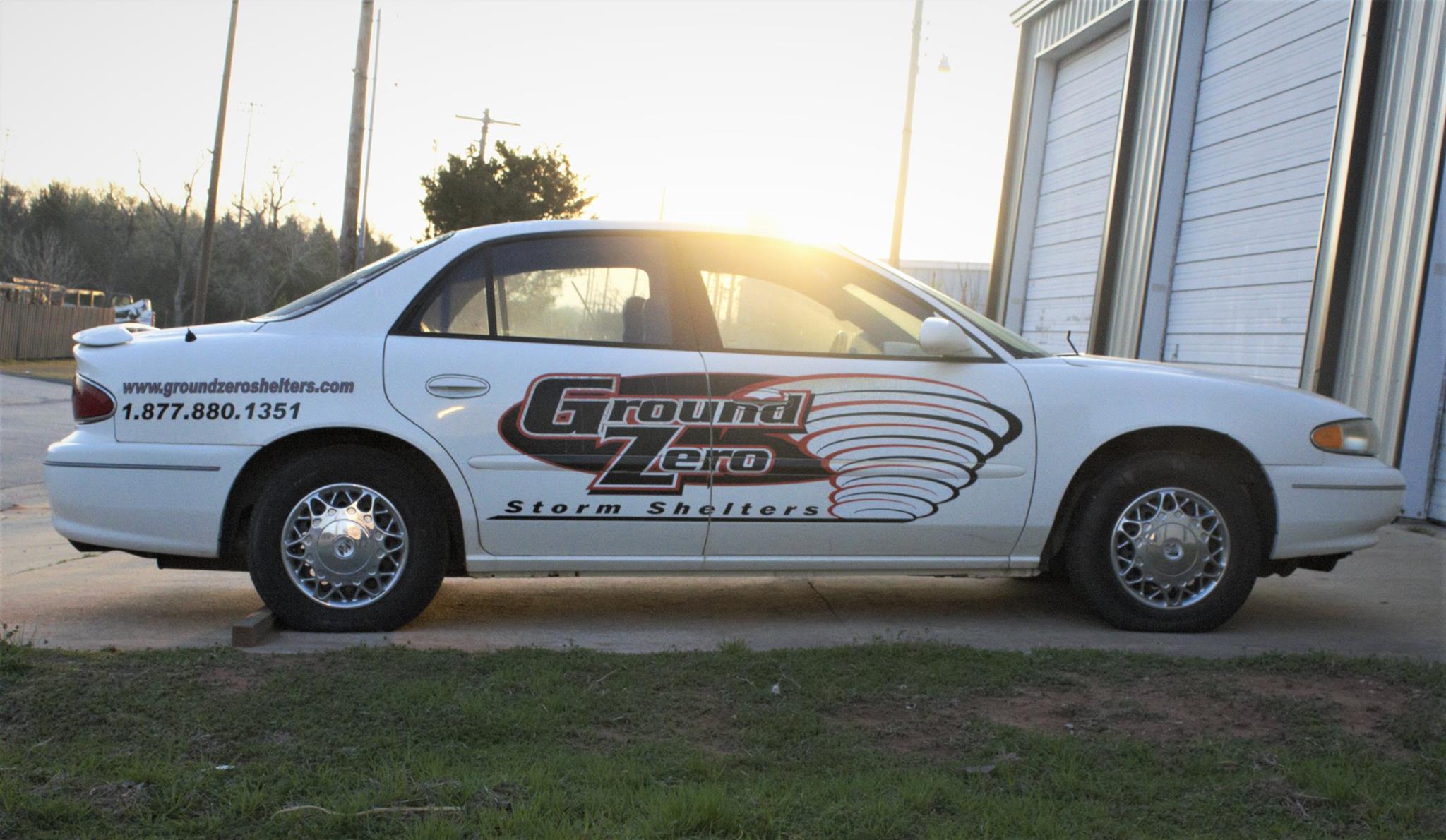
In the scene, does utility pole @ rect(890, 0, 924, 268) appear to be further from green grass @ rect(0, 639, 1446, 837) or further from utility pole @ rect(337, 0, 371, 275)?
green grass @ rect(0, 639, 1446, 837)

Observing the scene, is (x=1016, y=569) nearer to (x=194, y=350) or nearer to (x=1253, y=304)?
(x=194, y=350)

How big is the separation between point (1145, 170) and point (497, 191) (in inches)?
1036

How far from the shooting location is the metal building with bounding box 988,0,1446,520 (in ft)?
24.7

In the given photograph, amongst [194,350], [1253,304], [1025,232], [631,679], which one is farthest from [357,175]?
[631,679]

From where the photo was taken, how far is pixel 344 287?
467cm

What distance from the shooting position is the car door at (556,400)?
14.5ft

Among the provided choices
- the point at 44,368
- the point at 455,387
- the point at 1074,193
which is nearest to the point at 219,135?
the point at 44,368

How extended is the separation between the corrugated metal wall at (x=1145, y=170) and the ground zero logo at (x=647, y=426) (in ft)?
24.7

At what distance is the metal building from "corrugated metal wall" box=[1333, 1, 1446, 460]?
0.5 inches

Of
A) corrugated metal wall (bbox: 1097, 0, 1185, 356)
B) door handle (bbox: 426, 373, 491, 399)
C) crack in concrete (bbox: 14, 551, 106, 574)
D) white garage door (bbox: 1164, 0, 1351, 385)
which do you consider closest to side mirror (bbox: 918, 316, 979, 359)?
door handle (bbox: 426, 373, 491, 399)

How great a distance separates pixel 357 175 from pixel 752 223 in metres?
14.9

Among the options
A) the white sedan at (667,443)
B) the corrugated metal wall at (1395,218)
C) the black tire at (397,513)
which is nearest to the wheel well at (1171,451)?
the white sedan at (667,443)

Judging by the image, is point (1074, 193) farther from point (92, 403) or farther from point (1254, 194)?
point (92, 403)

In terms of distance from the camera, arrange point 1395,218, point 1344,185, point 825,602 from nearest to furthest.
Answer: point 825,602 < point 1395,218 < point 1344,185
